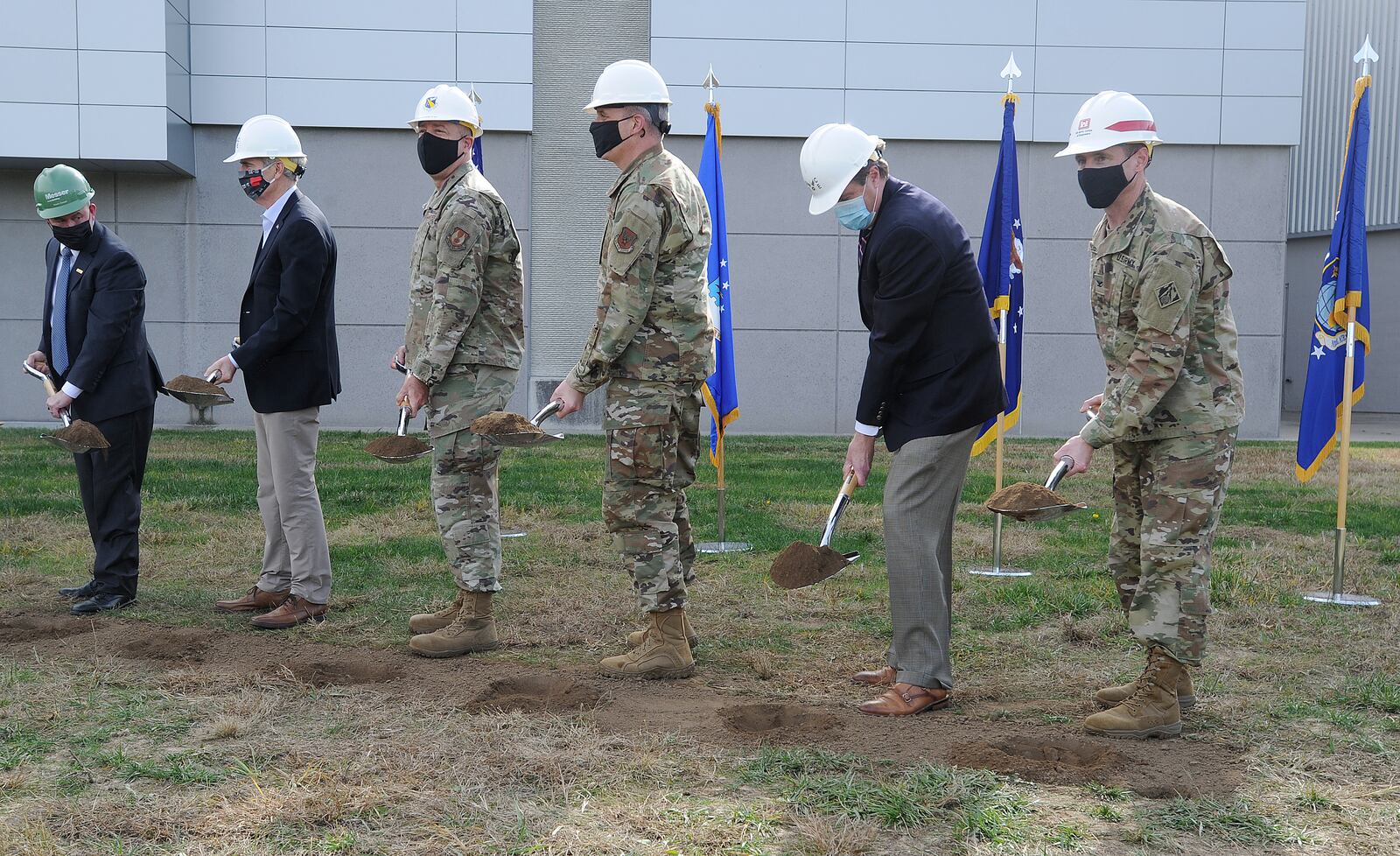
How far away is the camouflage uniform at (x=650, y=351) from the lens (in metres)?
4.77

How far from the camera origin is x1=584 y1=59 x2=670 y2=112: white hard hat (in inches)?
192

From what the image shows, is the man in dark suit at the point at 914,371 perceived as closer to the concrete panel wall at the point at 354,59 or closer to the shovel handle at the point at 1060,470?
the shovel handle at the point at 1060,470

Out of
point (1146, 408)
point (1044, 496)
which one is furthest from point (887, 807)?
point (1146, 408)

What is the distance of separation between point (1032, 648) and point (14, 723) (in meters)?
4.16

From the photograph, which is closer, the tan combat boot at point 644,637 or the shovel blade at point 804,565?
the shovel blade at point 804,565

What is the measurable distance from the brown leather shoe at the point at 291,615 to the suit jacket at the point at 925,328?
10.1ft

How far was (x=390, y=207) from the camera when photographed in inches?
629

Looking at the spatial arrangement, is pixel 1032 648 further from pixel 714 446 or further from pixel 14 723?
pixel 14 723

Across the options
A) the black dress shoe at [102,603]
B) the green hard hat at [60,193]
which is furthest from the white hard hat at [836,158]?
the black dress shoe at [102,603]

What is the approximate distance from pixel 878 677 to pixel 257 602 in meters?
3.28

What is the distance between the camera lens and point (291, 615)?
230 inches

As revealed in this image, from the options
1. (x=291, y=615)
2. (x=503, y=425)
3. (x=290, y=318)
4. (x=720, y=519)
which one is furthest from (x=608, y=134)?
(x=720, y=519)

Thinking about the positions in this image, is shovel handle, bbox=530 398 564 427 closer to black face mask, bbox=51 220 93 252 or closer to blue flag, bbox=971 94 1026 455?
black face mask, bbox=51 220 93 252

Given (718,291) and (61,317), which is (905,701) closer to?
(718,291)
